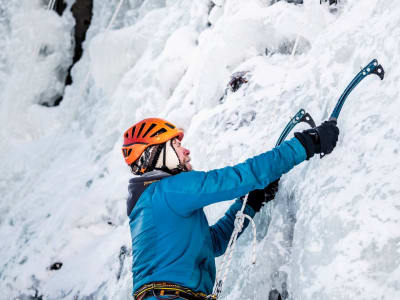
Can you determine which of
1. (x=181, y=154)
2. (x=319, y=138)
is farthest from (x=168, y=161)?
(x=319, y=138)

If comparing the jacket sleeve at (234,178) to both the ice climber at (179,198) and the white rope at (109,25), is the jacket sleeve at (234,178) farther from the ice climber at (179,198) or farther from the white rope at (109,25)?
the white rope at (109,25)

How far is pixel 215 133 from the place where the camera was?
3732 millimetres

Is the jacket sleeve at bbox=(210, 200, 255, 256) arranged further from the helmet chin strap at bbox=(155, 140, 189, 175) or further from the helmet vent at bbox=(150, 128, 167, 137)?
the helmet vent at bbox=(150, 128, 167, 137)

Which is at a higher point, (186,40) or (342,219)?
(186,40)

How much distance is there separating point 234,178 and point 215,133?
2033 mm

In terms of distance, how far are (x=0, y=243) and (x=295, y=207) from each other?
782 cm

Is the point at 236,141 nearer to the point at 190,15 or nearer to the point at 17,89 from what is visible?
the point at 190,15

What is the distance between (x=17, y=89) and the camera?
1173 cm

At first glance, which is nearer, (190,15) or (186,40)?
(186,40)

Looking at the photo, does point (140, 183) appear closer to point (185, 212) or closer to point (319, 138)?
point (185, 212)

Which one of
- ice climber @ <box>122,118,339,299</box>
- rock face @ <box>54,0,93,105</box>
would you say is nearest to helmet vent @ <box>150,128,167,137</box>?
ice climber @ <box>122,118,339,299</box>

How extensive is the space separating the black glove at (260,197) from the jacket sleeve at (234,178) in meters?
0.55

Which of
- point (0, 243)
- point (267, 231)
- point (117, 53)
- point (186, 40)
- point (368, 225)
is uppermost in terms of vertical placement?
point (117, 53)

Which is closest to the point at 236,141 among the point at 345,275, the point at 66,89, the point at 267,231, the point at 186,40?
the point at 267,231
